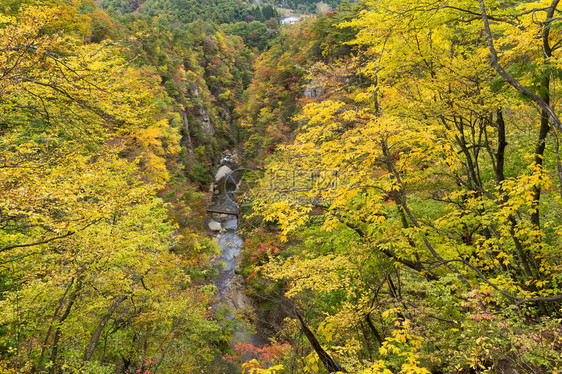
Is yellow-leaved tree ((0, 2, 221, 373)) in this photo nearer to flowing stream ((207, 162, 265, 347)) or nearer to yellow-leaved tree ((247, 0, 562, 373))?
yellow-leaved tree ((247, 0, 562, 373))

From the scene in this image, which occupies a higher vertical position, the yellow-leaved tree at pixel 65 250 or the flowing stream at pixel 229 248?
the yellow-leaved tree at pixel 65 250

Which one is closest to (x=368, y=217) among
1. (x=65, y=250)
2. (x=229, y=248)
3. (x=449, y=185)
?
(x=449, y=185)

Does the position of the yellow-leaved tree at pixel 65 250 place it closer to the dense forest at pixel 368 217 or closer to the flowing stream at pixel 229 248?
the dense forest at pixel 368 217

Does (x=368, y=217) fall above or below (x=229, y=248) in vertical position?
above

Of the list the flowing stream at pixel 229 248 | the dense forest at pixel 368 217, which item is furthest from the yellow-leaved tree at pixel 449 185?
the flowing stream at pixel 229 248

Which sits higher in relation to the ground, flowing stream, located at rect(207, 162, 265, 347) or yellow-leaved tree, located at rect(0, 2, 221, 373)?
yellow-leaved tree, located at rect(0, 2, 221, 373)

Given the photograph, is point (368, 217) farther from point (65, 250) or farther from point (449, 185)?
point (65, 250)

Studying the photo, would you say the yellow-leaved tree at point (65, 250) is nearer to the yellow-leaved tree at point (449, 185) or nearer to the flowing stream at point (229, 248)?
the yellow-leaved tree at point (449, 185)

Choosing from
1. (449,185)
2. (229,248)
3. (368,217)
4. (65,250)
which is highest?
(368,217)

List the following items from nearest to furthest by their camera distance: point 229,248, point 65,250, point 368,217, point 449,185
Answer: point 368,217, point 65,250, point 449,185, point 229,248

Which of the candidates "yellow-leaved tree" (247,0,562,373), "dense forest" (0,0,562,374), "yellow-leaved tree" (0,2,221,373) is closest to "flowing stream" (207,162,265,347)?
"dense forest" (0,0,562,374)

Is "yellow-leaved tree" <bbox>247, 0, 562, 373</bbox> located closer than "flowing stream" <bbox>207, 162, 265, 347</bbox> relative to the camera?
Yes

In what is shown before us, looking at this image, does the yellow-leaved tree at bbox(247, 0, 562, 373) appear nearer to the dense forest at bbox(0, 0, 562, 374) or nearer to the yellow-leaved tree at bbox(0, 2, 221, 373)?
the dense forest at bbox(0, 0, 562, 374)

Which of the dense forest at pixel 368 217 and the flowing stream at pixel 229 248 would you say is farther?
the flowing stream at pixel 229 248
